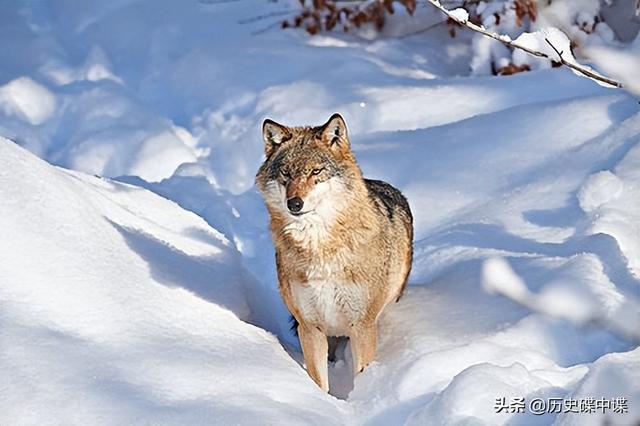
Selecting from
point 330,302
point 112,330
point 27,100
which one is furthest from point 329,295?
point 27,100

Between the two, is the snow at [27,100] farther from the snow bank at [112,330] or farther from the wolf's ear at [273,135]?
the wolf's ear at [273,135]

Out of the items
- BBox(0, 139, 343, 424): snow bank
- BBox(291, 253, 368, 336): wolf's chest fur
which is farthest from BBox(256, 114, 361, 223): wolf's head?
BBox(0, 139, 343, 424): snow bank

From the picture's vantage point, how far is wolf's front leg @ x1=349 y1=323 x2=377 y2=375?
5578mm

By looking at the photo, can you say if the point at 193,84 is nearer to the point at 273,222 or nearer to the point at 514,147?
the point at 514,147

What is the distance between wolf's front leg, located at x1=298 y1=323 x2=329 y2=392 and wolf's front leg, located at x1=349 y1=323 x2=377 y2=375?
0.57ft

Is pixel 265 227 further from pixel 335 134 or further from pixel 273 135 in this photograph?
pixel 335 134

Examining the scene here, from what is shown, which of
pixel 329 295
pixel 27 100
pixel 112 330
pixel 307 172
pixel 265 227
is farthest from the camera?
pixel 27 100

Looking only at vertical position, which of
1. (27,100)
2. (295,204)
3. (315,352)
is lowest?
(27,100)

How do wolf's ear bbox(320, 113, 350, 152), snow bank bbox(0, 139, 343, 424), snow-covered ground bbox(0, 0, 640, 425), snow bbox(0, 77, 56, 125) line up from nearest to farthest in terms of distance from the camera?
snow bank bbox(0, 139, 343, 424) < snow-covered ground bbox(0, 0, 640, 425) < wolf's ear bbox(320, 113, 350, 152) < snow bbox(0, 77, 56, 125)

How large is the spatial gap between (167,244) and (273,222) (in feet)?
3.43

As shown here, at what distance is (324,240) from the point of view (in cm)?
545

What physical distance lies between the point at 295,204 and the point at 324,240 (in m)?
0.30

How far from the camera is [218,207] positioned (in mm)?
8766

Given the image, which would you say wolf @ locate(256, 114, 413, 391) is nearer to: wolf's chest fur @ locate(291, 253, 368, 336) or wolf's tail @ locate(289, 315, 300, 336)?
wolf's chest fur @ locate(291, 253, 368, 336)
